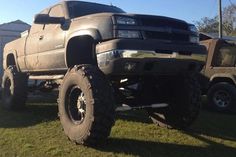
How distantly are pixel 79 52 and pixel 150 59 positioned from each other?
5.10 feet

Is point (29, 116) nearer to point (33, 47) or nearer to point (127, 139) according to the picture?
point (33, 47)

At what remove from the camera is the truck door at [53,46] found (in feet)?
26.1

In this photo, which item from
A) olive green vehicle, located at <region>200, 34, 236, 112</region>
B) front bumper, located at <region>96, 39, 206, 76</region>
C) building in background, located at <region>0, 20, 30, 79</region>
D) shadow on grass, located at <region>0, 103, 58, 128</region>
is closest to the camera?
front bumper, located at <region>96, 39, 206, 76</region>

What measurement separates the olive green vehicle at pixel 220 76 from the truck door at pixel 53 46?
16.2ft

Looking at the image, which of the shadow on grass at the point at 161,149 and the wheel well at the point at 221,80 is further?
the wheel well at the point at 221,80

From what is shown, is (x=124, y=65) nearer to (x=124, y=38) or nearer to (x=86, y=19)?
(x=124, y=38)

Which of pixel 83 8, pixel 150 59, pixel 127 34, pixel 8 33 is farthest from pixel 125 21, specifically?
pixel 8 33

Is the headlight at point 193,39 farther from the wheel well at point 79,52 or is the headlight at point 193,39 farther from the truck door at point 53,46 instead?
the truck door at point 53,46

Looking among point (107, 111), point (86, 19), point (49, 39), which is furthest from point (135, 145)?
point (49, 39)

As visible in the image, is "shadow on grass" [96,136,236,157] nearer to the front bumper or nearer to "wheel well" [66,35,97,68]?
the front bumper

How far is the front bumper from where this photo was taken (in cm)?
640

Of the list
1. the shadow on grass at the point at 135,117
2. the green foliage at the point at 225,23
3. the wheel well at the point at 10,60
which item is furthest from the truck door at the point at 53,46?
the green foliage at the point at 225,23

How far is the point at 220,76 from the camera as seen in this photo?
11969 mm

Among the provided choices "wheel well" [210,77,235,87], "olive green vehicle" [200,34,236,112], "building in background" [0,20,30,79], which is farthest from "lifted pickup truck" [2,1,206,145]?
"building in background" [0,20,30,79]
